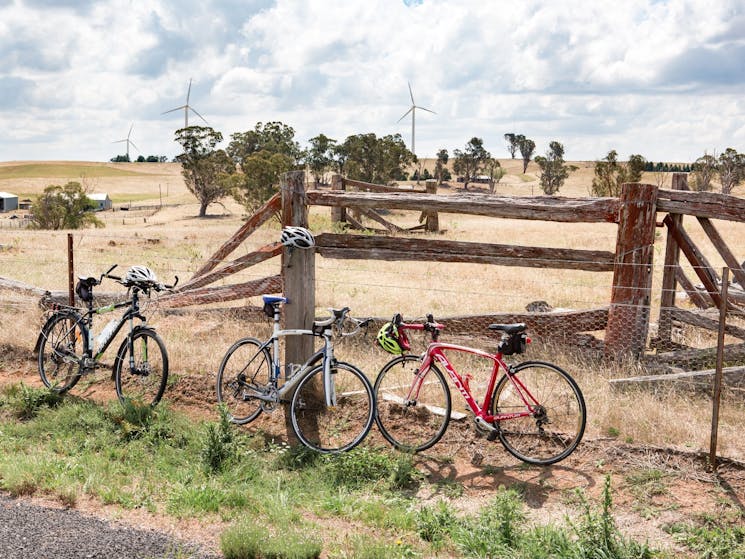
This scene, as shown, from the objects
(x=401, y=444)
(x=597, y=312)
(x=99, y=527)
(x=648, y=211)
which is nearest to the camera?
(x=99, y=527)

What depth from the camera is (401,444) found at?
6.54m

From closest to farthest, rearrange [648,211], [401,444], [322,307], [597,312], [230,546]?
[230,546] → [401,444] → [648,211] → [597,312] → [322,307]

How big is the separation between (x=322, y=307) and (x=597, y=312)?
190 inches

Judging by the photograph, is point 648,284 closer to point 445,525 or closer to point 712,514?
point 712,514

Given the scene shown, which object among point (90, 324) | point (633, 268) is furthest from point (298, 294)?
point (633, 268)

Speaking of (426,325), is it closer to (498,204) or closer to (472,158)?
(498,204)

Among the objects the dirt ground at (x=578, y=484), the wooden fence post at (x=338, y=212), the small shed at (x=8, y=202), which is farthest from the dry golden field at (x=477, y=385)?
the small shed at (x=8, y=202)

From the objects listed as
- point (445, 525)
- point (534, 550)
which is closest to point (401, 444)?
point (445, 525)

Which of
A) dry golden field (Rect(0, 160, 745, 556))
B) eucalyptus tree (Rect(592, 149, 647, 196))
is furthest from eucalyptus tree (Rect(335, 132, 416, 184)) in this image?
dry golden field (Rect(0, 160, 745, 556))

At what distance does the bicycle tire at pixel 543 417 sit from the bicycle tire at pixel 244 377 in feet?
7.30

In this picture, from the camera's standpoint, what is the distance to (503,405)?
6617 mm

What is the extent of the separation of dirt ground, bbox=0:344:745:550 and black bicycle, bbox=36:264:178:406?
2136 millimetres

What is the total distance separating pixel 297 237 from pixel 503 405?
245cm

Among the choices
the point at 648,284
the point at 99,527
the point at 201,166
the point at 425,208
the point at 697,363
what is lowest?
the point at 99,527
